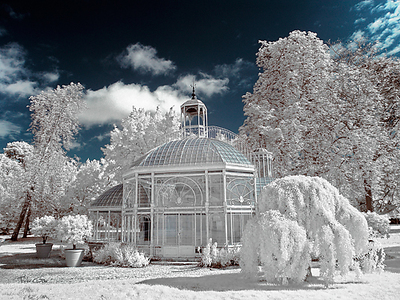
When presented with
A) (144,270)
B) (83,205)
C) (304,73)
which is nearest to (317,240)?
(144,270)

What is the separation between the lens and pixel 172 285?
866 cm

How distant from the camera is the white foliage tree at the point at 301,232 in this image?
794 centimetres

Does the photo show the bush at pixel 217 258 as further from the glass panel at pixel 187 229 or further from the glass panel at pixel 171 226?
the glass panel at pixel 171 226

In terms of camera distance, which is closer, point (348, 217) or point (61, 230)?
point (348, 217)

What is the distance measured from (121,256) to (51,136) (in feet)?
73.4

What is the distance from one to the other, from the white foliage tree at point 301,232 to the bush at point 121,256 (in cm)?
564

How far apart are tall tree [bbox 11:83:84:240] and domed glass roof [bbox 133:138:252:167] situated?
18.9m

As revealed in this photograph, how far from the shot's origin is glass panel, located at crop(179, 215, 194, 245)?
17969 millimetres

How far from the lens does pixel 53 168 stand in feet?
97.1

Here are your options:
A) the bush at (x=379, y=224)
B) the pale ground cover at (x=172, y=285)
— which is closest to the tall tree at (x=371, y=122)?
the bush at (x=379, y=224)

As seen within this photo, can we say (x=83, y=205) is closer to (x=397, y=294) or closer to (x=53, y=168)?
(x=53, y=168)

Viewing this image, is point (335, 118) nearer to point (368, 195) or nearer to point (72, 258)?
point (368, 195)

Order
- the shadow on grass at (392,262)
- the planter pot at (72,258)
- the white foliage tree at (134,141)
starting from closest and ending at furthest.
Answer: the shadow on grass at (392,262) < the planter pot at (72,258) < the white foliage tree at (134,141)

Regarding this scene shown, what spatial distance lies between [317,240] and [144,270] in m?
7.12
